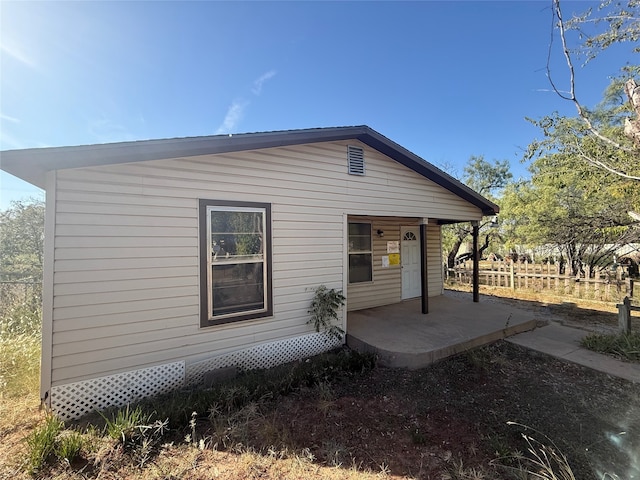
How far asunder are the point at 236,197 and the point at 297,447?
325 cm

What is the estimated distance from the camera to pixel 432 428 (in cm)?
296

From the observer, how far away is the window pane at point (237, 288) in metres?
4.13

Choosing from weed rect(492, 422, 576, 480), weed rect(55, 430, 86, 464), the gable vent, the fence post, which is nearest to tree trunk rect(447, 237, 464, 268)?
the fence post

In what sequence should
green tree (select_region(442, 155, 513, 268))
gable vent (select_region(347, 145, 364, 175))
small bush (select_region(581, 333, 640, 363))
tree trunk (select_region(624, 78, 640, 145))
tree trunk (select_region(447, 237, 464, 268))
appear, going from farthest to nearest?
1. green tree (select_region(442, 155, 513, 268))
2. tree trunk (select_region(447, 237, 464, 268))
3. gable vent (select_region(347, 145, 364, 175))
4. small bush (select_region(581, 333, 640, 363))
5. tree trunk (select_region(624, 78, 640, 145))

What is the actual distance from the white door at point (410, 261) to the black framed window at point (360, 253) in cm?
129

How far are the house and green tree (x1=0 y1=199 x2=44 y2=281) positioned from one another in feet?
29.9

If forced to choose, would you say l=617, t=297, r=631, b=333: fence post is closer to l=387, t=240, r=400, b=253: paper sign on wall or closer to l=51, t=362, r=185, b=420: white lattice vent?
l=387, t=240, r=400, b=253: paper sign on wall

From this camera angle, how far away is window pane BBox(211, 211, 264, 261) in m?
4.12

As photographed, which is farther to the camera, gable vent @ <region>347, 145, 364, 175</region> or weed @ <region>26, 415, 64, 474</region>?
gable vent @ <region>347, 145, 364, 175</region>

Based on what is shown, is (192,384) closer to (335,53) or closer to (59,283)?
(59,283)

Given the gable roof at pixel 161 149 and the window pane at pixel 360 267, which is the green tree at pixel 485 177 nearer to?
the window pane at pixel 360 267

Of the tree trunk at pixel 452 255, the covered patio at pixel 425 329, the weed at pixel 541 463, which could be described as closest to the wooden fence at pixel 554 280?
the tree trunk at pixel 452 255

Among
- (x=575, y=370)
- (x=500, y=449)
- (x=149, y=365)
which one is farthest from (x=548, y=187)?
(x=149, y=365)

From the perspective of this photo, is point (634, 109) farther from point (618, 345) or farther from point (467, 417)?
point (618, 345)
